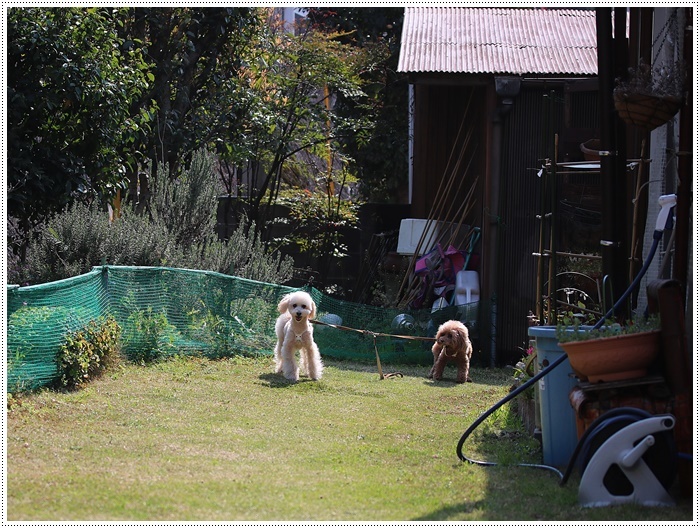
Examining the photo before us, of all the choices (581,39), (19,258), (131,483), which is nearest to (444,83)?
(581,39)

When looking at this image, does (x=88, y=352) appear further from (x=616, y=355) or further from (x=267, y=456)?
(x=616, y=355)

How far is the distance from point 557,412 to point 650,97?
2.13 metres

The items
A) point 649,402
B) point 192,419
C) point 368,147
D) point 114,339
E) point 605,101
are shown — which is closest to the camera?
point 649,402

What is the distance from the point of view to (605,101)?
251 inches

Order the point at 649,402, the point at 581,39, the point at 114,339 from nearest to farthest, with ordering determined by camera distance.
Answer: the point at 649,402 < the point at 114,339 < the point at 581,39

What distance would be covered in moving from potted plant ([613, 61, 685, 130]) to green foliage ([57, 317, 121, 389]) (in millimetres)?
5343

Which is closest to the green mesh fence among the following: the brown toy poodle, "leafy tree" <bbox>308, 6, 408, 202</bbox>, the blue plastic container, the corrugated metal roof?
the brown toy poodle

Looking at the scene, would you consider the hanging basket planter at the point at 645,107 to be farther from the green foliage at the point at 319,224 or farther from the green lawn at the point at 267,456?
the green foliage at the point at 319,224

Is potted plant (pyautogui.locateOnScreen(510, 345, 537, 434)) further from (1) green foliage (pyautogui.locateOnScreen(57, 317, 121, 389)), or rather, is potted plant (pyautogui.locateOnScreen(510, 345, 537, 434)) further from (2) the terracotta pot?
(1) green foliage (pyautogui.locateOnScreen(57, 317, 121, 389))

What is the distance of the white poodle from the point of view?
9.88 metres

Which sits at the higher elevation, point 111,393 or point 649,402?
point 649,402

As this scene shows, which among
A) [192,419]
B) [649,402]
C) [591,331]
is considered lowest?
[192,419]

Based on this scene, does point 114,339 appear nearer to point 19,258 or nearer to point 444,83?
point 19,258

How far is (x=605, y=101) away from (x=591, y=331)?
2.02 meters
